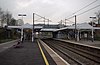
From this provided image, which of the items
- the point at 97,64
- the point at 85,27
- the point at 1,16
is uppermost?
the point at 1,16

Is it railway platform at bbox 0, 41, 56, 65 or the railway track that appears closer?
railway platform at bbox 0, 41, 56, 65

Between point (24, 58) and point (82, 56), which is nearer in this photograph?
point (24, 58)

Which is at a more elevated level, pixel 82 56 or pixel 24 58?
pixel 24 58

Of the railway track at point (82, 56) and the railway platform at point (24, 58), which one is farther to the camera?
the railway track at point (82, 56)

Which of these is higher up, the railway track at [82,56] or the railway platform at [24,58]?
the railway platform at [24,58]

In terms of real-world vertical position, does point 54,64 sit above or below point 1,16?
below

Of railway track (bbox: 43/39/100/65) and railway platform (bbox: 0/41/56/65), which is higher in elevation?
railway platform (bbox: 0/41/56/65)

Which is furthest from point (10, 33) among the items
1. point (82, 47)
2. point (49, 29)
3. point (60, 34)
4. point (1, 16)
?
point (82, 47)

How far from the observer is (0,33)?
181 feet

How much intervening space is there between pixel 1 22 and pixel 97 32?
44.4 meters

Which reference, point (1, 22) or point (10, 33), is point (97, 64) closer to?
point (10, 33)

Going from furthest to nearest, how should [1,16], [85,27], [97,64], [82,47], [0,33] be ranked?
[1,16] < [85,27] < [0,33] < [82,47] < [97,64]

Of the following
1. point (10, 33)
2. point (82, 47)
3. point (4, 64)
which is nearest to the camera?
point (4, 64)

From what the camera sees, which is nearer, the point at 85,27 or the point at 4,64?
the point at 4,64
